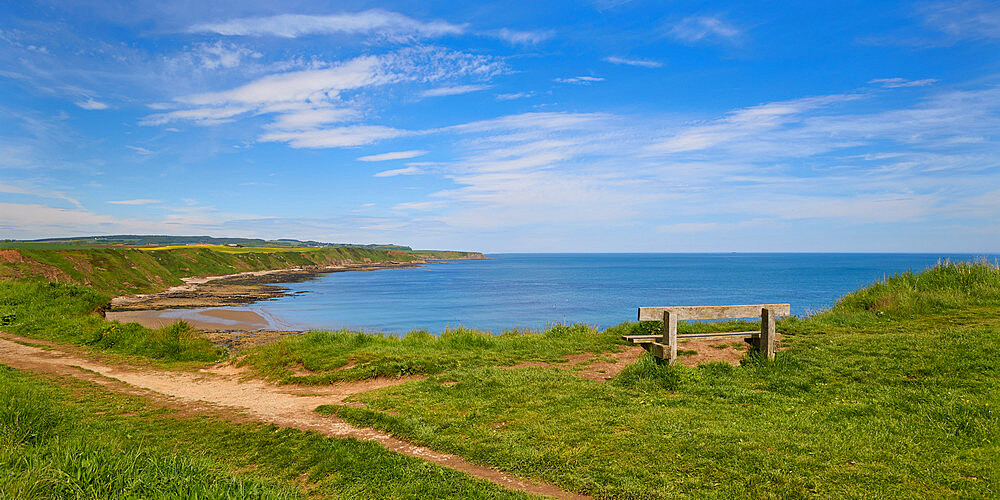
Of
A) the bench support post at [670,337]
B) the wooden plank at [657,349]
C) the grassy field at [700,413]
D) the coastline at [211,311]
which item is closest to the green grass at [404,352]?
the grassy field at [700,413]

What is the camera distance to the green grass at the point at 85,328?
46.9 feet

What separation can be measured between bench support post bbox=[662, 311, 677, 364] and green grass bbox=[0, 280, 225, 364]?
1228 cm

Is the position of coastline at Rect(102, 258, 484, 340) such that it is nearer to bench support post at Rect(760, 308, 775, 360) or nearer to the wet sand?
the wet sand

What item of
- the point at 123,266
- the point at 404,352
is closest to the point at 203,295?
the point at 123,266

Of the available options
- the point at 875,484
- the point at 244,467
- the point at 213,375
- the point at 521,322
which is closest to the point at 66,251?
the point at 521,322

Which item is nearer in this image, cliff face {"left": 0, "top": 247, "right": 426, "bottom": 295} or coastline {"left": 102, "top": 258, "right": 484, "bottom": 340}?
coastline {"left": 102, "top": 258, "right": 484, "bottom": 340}

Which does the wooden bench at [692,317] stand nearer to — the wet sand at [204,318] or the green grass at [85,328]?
the green grass at [85,328]

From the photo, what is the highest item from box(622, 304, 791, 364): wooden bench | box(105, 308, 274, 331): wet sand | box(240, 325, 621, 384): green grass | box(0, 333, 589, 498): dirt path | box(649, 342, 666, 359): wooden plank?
box(622, 304, 791, 364): wooden bench

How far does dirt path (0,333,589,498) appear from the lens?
5.92 metres

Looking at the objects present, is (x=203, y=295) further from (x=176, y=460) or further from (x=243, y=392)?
(x=176, y=460)

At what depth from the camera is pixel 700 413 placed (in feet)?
22.7

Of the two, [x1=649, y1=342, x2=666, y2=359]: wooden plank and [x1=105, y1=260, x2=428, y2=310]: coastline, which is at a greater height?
[x1=649, y1=342, x2=666, y2=359]: wooden plank

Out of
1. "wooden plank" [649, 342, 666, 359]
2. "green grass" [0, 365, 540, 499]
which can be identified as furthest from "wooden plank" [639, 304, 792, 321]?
"green grass" [0, 365, 540, 499]

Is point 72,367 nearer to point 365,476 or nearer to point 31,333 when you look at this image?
point 31,333
